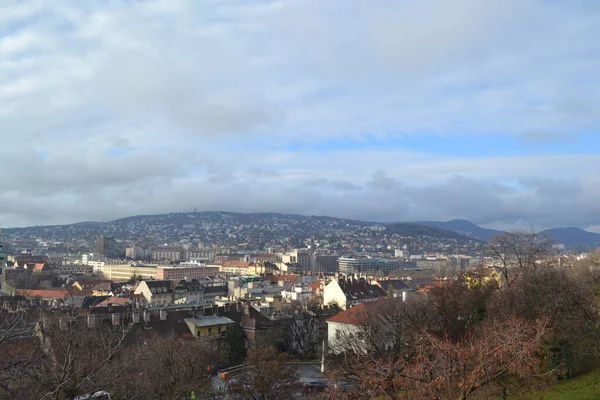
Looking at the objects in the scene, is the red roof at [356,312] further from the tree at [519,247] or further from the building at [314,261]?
the building at [314,261]

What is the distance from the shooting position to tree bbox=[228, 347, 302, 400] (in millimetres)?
22234

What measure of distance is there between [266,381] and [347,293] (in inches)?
1701

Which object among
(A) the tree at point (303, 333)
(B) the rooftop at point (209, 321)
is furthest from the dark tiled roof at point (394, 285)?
(B) the rooftop at point (209, 321)

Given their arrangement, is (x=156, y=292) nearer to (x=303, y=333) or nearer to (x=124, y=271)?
(x=303, y=333)

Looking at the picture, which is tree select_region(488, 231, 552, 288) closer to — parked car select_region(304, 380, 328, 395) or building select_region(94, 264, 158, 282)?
parked car select_region(304, 380, 328, 395)

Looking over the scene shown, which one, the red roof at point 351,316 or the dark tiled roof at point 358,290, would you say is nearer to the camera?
the red roof at point 351,316

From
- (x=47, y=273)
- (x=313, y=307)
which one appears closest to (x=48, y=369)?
(x=313, y=307)

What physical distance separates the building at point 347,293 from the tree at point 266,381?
38.9 metres

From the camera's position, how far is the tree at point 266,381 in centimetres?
2223

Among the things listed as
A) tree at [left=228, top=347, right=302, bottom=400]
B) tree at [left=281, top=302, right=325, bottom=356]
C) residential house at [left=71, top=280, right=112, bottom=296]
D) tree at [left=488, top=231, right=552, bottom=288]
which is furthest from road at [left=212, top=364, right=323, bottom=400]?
residential house at [left=71, top=280, right=112, bottom=296]

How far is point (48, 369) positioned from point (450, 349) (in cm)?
768

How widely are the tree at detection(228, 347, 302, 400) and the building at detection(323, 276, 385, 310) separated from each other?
3890 cm

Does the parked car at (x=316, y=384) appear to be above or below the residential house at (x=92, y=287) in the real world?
above

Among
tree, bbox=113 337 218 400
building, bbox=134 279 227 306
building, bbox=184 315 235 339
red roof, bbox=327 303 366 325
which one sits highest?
tree, bbox=113 337 218 400
